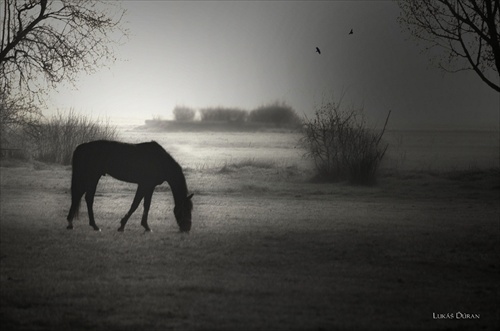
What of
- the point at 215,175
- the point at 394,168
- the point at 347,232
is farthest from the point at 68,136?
the point at 347,232

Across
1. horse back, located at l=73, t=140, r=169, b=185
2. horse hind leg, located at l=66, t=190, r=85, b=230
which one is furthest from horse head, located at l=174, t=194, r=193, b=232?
horse hind leg, located at l=66, t=190, r=85, b=230

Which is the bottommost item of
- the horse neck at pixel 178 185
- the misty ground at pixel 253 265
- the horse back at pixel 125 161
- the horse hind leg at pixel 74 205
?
the misty ground at pixel 253 265

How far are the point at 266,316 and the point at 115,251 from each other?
5960 millimetres

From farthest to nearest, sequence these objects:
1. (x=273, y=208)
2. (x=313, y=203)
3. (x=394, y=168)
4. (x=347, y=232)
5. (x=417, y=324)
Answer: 1. (x=394, y=168)
2. (x=313, y=203)
3. (x=273, y=208)
4. (x=347, y=232)
5. (x=417, y=324)

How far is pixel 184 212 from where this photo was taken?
58.1ft

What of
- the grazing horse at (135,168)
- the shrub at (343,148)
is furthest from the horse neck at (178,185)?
the shrub at (343,148)

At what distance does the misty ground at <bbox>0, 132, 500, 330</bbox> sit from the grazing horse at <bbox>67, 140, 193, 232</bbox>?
34.0 inches

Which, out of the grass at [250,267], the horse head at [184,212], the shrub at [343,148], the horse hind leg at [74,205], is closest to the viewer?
the grass at [250,267]

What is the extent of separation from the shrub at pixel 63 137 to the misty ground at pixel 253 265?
16.6 m

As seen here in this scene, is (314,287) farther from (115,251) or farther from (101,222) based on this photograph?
(101,222)

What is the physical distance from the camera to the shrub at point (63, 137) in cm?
4538

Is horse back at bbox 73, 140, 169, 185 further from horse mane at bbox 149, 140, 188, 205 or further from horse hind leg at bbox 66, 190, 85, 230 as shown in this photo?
horse hind leg at bbox 66, 190, 85, 230

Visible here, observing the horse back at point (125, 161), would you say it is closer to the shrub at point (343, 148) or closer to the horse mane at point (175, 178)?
the horse mane at point (175, 178)

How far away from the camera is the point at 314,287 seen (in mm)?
12266
